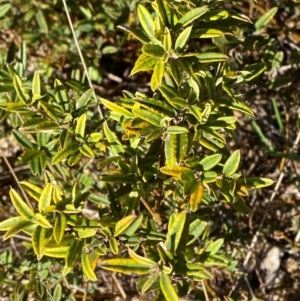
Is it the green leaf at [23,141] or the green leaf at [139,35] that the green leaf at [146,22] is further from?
the green leaf at [23,141]

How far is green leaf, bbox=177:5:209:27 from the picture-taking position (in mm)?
1208

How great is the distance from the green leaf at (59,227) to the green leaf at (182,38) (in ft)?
1.39

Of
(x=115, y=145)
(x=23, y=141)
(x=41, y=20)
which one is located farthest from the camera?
(x=41, y=20)

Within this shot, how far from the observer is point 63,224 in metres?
1.24

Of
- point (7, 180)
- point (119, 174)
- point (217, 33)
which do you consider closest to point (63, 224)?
point (119, 174)

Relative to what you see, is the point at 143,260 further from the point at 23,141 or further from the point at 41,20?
the point at 41,20

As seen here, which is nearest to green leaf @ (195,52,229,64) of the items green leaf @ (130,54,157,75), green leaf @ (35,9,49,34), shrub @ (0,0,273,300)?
shrub @ (0,0,273,300)

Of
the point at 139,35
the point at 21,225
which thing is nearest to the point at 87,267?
the point at 21,225

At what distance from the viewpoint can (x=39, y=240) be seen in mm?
1256

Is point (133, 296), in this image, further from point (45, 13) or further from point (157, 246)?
point (45, 13)

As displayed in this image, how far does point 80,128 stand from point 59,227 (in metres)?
0.24

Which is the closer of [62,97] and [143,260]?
[143,260]

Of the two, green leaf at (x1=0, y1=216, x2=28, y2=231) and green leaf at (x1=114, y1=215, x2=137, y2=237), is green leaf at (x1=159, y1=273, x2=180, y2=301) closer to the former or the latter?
green leaf at (x1=114, y1=215, x2=137, y2=237)

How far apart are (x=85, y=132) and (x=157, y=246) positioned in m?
0.33
